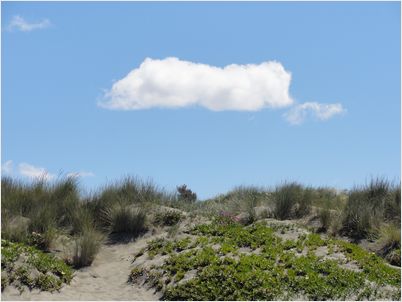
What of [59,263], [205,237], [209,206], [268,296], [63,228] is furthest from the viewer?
[209,206]

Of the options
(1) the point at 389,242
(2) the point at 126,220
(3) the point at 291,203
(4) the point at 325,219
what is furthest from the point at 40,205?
(1) the point at 389,242

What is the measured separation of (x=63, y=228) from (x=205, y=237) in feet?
Result: 15.7

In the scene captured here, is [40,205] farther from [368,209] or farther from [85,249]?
[368,209]

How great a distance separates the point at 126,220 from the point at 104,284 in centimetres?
431

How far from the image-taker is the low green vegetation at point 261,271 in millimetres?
12086

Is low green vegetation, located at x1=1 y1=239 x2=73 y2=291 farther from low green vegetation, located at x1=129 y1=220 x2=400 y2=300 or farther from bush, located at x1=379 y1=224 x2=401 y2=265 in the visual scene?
bush, located at x1=379 y1=224 x2=401 y2=265

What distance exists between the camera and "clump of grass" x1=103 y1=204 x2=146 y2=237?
1831cm

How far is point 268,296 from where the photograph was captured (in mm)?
11836

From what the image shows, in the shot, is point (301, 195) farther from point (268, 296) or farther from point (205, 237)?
point (268, 296)

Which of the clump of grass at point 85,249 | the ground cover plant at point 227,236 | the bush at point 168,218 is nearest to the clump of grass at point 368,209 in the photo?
the ground cover plant at point 227,236

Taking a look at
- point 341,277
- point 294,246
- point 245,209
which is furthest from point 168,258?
point 245,209

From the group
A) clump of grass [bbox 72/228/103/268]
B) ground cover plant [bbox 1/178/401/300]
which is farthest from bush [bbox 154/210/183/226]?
clump of grass [bbox 72/228/103/268]

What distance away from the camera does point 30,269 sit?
43.8ft

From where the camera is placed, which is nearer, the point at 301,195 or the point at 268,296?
the point at 268,296
